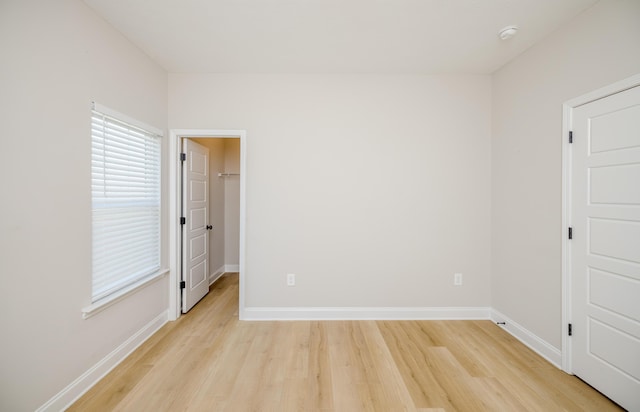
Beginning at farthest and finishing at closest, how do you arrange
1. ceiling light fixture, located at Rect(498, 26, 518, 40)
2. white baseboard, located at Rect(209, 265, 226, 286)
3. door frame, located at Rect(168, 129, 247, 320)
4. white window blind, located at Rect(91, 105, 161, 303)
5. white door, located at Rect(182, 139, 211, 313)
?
white baseboard, located at Rect(209, 265, 226, 286), white door, located at Rect(182, 139, 211, 313), door frame, located at Rect(168, 129, 247, 320), ceiling light fixture, located at Rect(498, 26, 518, 40), white window blind, located at Rect(91, 105, 161, 303)

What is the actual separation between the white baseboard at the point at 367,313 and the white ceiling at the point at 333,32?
268cm

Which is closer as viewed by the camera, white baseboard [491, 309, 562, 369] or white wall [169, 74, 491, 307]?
white baseboard [491, 309, 562, 369]

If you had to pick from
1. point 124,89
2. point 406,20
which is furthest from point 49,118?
point 406,20

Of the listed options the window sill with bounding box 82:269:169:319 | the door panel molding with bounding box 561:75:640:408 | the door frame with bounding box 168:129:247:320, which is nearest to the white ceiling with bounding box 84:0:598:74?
the door frame with bounding box 168:129:247:320

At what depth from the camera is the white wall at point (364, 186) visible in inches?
116

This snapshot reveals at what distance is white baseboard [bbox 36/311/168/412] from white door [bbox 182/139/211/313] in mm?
527

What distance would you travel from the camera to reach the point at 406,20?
6.75 feet

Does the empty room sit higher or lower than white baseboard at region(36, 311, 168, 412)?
higher

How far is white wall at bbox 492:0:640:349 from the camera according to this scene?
1.80m

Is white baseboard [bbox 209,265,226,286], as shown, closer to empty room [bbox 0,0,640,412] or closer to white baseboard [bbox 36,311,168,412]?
empty room [bbox 0,0,640,412]

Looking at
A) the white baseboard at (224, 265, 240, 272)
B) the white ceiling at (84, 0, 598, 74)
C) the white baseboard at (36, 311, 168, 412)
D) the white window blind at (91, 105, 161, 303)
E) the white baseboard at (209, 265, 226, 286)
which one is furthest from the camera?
the white baseboard at (224, 265, 240, 272)

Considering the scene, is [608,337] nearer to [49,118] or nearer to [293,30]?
[293,30]

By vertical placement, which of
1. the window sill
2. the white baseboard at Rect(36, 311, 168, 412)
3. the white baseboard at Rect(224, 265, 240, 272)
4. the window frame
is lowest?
the white baseboard at Rect(36, 311, 168, 412)

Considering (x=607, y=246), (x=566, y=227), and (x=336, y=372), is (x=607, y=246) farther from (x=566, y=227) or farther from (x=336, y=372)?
(x=336, y=372)
